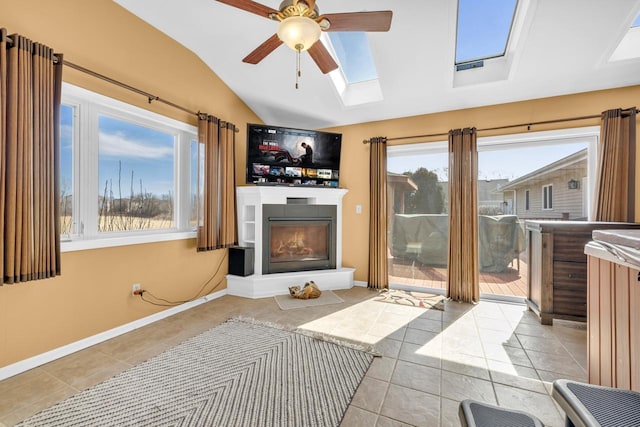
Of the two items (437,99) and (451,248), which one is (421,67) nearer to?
(437,99)

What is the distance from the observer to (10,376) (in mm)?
1848

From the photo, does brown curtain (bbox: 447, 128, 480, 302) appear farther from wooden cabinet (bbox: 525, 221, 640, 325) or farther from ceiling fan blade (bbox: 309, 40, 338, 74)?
ceiling fan blade (bbox: 309, 40, 338, 74)

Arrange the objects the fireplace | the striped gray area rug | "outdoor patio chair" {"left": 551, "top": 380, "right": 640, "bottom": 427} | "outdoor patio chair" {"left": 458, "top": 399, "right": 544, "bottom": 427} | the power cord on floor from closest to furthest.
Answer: "outdoor patio chair" {"left": 551, "top": 380, "right": 640, "bottom": 427}, "outdoor patio chair" {"left": 458, "top": 399, "right": 544, "bottom": 427}, the striped gray area rug, the power cord on floor, the fireplace

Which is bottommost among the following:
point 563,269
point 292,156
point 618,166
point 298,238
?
point 563,269

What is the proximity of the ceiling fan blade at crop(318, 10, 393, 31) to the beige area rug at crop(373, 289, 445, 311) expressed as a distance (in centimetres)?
284

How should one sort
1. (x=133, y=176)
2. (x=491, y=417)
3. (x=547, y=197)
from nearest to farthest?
(x=491, y=417)
(x=133, y=176)
(x=547, y=197)

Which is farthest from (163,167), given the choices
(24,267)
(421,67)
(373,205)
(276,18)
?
(421,67)

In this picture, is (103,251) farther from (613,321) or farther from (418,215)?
(418,215)

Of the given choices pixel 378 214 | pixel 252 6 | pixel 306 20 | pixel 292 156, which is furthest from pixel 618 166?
pixel 252 6

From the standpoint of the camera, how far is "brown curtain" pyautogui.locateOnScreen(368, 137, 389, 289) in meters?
3.87

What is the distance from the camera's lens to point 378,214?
3.89 metres

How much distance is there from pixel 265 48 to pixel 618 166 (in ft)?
11.7

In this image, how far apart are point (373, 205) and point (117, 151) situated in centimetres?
303

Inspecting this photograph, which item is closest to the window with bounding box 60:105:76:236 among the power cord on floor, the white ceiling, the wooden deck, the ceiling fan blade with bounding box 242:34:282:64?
the power cord on floor
